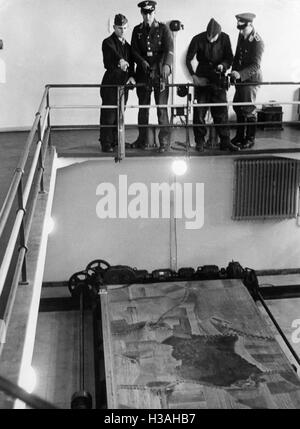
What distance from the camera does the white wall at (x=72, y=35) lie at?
9.28 meters

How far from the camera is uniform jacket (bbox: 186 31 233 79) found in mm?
7957

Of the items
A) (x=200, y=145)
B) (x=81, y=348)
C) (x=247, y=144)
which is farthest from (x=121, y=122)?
(x=81, y=348)

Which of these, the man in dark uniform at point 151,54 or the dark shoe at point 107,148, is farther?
the dark shoe at point 107,148

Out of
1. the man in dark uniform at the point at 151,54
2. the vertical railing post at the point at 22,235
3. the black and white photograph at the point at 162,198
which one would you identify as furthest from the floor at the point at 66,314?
the vertical railing post at the point at 22,235

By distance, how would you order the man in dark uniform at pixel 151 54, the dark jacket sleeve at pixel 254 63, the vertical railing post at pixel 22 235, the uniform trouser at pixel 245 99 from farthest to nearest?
the uniform trouser at pixel 245 99 → the dark jacket sleeve at pixel 254 63 → the man in dark uniform at pixel 151 54 → the vertical railing post at pixel 22 235

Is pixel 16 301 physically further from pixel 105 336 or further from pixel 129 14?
pixel 129 14

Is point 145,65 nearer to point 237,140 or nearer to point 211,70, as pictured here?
point 211,70

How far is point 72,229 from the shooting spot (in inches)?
358

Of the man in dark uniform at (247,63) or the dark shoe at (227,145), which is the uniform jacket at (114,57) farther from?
the dark shoe at (227,145)

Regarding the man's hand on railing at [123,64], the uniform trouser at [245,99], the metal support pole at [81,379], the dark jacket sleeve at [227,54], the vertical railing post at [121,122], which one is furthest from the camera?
the uniform trouser at [245,99]

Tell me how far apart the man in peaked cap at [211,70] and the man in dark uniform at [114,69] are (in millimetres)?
815

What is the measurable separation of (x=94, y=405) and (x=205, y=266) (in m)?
2.85

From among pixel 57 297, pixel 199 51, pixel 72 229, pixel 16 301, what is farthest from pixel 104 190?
pixel 16 301

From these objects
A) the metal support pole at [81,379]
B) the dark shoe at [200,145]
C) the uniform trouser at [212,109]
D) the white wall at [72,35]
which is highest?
the white wall at [72,35]
